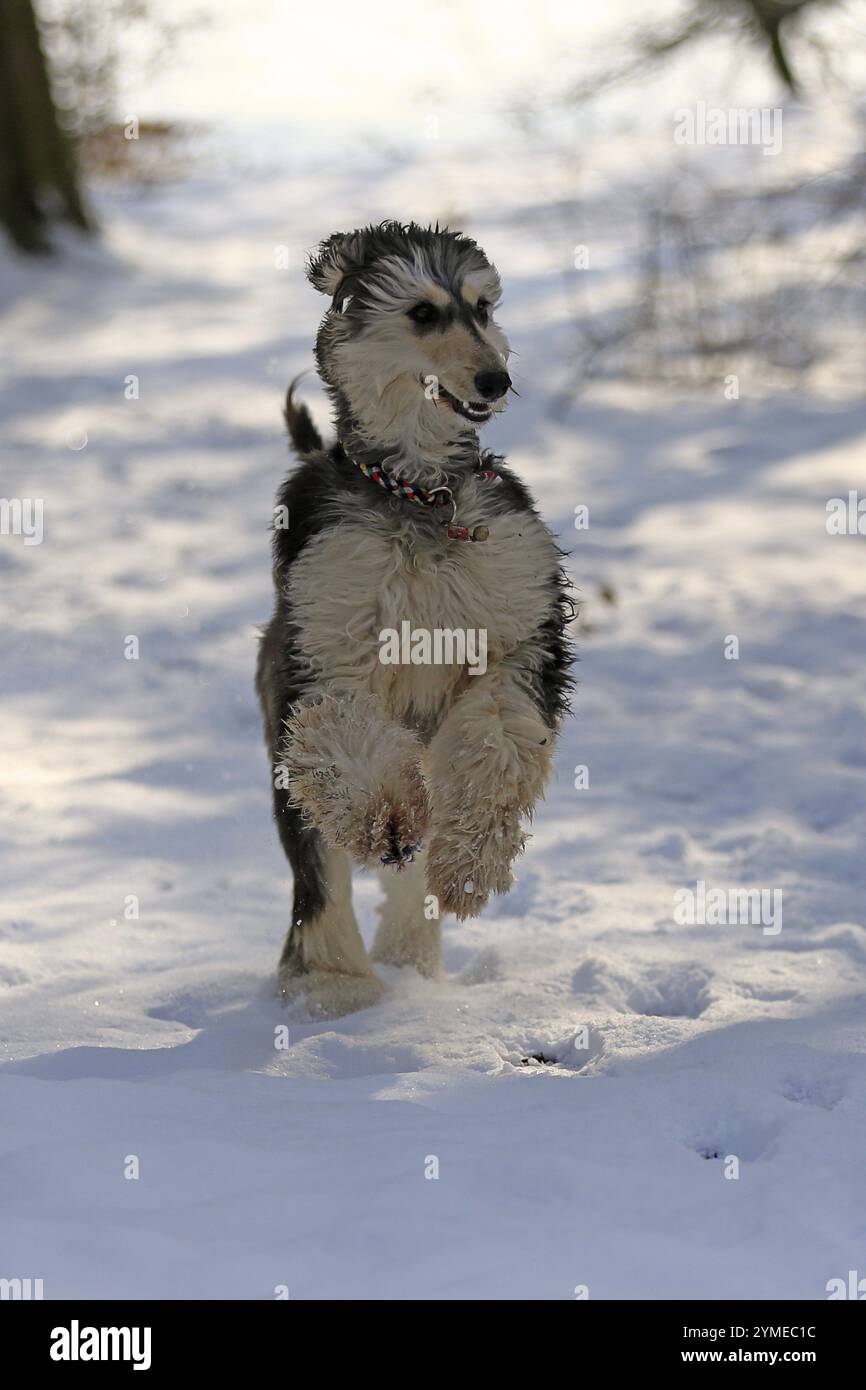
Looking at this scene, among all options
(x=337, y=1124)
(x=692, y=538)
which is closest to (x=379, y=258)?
(x=337, y=1124)

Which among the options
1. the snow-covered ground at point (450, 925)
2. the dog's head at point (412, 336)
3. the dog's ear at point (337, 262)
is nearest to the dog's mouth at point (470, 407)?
the dog's head at point (412, 336)

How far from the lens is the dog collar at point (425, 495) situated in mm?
3566

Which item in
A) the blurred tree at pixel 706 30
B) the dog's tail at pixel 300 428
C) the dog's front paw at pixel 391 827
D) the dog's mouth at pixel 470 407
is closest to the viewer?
the dog's front paw at pixel 391 827

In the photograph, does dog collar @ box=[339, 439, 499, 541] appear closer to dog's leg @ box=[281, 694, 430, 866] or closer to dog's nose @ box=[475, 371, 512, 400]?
dog's nose @ box=[475, 371, 512, 400]

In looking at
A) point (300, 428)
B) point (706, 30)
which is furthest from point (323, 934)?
point (706, 30)

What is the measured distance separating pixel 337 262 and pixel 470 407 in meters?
0.51

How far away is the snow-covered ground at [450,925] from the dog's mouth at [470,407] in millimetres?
1375

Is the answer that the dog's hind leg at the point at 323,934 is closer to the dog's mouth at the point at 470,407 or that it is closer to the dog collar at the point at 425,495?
the dog collar at the point at 425,495

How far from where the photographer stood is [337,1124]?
3104 mm

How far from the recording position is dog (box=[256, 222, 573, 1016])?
11.0ft

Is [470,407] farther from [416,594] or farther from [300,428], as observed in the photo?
[300,428]

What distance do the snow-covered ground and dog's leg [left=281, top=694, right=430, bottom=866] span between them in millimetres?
521

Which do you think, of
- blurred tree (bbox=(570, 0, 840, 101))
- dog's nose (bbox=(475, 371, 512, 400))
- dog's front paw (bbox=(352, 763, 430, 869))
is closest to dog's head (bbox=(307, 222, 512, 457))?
dog's nose (bbox=(475, 371, 512, 400))
